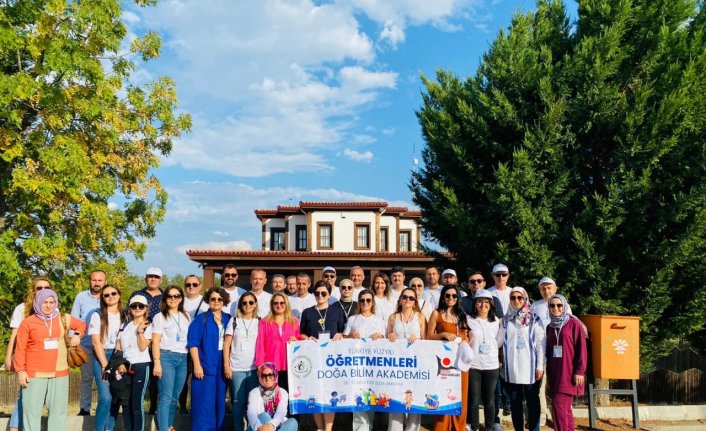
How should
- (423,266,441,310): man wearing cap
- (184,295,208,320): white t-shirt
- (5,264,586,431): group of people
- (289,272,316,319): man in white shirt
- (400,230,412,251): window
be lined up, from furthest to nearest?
(400,230,412,251): window < (423,266,441,310): man wearing cap < (289,272,316,319): man in white shirt < (184,295,208,320): white t-shirt < (5,264,586,431): group of people

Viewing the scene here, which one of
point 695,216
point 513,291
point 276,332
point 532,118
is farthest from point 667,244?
point 276,332

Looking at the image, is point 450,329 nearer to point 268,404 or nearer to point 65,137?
point 268,404

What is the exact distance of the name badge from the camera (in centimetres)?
671

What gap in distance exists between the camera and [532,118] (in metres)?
10.7

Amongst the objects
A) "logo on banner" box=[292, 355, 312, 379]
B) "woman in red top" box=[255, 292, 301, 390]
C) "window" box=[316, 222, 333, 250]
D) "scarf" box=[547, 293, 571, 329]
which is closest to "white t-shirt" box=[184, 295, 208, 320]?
"woman in red top" box=[255, 292, 301, 390]

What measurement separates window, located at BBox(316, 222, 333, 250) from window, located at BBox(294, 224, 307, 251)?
4.00 feet

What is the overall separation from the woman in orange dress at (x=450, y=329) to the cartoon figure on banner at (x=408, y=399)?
0.40 meters

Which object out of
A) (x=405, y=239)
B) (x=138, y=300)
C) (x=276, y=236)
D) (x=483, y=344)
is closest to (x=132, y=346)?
(x=138, y=300)

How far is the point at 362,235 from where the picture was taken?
34438 millimetres

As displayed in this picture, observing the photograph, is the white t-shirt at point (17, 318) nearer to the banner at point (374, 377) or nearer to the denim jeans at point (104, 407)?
the denim jeans at point (104, 407)

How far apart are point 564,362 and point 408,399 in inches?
80.2

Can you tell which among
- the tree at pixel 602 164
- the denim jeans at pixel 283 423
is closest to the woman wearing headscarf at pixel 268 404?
the denim jeans at pixel 283 423

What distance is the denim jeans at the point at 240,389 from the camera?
7086 mm

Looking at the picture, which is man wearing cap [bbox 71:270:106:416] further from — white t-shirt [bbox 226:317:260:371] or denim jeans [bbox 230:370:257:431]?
denim jeans [bbox 230:370:257:431]
